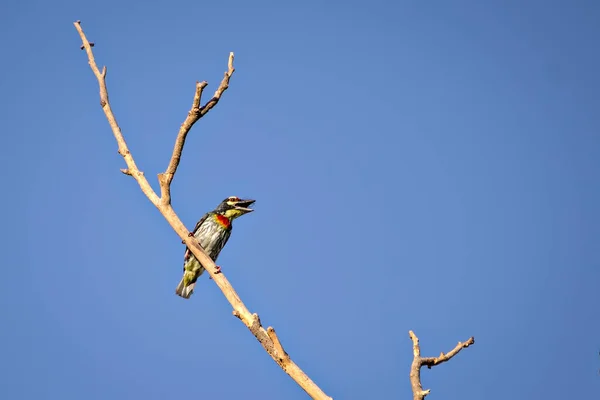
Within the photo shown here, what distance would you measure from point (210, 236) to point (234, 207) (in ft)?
2.62

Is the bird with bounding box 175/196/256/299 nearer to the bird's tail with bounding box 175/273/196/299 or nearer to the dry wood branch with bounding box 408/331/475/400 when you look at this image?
the bird's tail with bounding box 175/273/196/299

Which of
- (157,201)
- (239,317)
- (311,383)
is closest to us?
(311,383)

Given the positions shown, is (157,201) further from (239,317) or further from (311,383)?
(311,383)

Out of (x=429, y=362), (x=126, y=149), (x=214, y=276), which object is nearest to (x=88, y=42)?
(x=126, y=149)

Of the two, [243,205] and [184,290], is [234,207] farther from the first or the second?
[184,290]

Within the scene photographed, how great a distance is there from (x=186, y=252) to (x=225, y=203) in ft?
3.36

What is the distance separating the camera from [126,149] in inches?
274

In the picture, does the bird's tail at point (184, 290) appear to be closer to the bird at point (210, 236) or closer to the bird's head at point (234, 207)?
the bird at point (210, 236)

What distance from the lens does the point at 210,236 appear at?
1181 cm

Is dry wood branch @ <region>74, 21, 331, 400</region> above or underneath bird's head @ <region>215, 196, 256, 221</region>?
underneath

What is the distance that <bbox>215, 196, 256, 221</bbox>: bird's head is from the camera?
11281 millimetres

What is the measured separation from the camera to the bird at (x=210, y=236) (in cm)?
1157

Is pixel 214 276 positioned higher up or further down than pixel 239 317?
higher up

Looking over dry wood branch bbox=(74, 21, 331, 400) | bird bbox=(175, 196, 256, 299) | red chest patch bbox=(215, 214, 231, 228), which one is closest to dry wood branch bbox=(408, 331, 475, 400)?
dry wood branch bbox=(74, 21, 331, 400)
